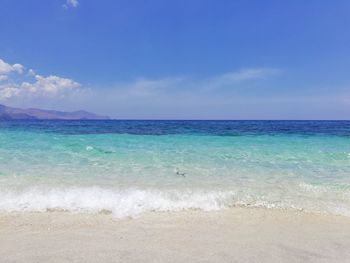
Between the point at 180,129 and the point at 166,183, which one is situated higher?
the point at 180,129

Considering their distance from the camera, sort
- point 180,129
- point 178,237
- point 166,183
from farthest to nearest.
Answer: point 180,129
point 166,183
point 178,237

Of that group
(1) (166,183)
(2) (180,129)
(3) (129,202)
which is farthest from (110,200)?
(2) (180,129)

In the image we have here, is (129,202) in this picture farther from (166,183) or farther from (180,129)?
(180,129)

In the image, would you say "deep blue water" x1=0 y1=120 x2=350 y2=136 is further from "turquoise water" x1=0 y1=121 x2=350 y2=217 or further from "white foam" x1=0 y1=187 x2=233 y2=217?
"white foam" x1=0 y1=187 x2=233 y2=217

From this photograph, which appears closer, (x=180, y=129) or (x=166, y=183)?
(x=166, y=183)

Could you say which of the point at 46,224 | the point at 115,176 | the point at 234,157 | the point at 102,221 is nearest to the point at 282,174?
the point at 234,157

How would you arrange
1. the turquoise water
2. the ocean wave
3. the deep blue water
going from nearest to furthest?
the ocean wave
the turquoise water
the deep blue water

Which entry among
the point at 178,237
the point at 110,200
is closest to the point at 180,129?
the point at 110,200

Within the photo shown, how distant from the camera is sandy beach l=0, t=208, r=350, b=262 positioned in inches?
127

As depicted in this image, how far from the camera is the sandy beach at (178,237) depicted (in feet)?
10.6

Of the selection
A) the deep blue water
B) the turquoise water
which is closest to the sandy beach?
the turquoise water

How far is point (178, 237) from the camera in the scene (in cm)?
368

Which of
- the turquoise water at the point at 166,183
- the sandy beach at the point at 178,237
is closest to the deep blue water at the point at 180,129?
the turquoise water at the point at 166,183

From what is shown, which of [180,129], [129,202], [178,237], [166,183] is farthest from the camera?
[180,129]
